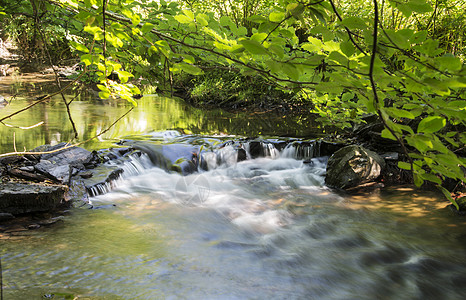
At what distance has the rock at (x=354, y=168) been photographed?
18.0ft

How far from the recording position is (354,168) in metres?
5.52

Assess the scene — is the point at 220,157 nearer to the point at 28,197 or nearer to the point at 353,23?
the point at 28,197

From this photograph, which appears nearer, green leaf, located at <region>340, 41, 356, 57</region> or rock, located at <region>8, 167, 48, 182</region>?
green leaf, located at <region>340, 41, 356, 57</region>

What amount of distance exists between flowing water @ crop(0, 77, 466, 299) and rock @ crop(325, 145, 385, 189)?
29 cm

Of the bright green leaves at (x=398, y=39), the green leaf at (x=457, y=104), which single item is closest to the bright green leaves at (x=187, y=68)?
the bright green leaves at (x=398, y=39)

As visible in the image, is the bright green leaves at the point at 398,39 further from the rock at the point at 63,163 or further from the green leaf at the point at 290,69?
the rock at the point at 63,163

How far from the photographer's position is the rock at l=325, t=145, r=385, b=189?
18.0 feet

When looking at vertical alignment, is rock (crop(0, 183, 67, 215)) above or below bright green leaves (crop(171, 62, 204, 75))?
below

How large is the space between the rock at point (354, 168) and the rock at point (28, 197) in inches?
181

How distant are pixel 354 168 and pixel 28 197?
5.08 m

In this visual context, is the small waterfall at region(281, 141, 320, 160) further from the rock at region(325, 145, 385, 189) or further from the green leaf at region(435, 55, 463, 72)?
the green leaf at region(435, 55, 463, 72)

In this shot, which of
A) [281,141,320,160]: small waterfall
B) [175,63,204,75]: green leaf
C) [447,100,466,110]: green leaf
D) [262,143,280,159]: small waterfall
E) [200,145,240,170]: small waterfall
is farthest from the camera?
[262,143,280,159]: small waterfall

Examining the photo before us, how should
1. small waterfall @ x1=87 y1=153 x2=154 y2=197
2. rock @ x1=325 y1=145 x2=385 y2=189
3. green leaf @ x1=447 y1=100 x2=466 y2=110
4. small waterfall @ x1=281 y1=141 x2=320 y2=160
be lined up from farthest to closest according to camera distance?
small waterfall @ x1=281 y1=141 x2=320 y2=160, rock @ x1=325 y1=145 x2=385 y2=189, small waterfall @ x1=87 y1=153 x2=154 y2=197, green leaf @ x1=447 y1=100 x2=466 y2=110

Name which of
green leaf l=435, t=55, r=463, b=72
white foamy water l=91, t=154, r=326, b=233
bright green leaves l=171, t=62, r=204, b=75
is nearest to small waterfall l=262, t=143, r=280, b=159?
white foamy water l=91, t=154, r=326, b=233
